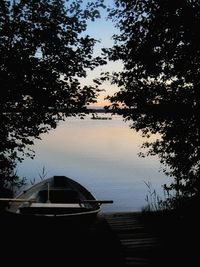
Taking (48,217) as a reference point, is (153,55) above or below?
above

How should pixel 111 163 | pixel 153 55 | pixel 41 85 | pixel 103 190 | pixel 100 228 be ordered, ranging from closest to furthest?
pixel 41 85
pixel 153 55
pixel 100 228
pixel 103 190
pixel 111 163

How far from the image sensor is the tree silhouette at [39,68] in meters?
8.83

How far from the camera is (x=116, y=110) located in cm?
1027

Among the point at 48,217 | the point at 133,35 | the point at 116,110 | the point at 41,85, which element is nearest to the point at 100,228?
the point at 48,217

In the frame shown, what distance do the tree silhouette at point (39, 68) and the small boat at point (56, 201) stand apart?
2.04 m

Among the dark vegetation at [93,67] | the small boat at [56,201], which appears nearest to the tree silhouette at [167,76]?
the dark vegetation at [93,67]

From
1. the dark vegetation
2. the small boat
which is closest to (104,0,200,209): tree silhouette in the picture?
the dark vegetation

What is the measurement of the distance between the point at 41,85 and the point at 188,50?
135 inches

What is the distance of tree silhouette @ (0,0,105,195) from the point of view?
8.83 metres

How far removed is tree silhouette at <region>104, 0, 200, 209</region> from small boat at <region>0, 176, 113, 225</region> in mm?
2633

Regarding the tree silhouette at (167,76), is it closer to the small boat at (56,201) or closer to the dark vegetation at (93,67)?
the dark vegetation at (93,67)

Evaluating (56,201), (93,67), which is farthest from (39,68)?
(56,201)

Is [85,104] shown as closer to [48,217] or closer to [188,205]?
[48,217]

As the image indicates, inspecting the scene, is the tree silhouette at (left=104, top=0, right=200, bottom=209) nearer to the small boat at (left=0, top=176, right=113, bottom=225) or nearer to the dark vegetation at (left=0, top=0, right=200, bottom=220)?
the dark vegetation at (left=0, top=0, right=200, bottom=220)
